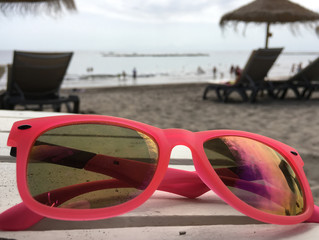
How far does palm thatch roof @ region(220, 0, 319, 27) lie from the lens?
8.09 metres

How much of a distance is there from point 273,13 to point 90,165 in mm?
8726

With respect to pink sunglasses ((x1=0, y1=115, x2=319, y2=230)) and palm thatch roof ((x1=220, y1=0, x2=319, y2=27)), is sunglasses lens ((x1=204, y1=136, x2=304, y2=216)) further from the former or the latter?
palm thatch roof ((x1=220, y1=0, x2=319, y2=27))

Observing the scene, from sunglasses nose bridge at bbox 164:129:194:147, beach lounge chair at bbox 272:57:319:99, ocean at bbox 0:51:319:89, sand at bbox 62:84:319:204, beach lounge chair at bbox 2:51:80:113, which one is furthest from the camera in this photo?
ocean at bbox 0:51:319:89

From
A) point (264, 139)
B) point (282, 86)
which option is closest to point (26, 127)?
point (264, 139)

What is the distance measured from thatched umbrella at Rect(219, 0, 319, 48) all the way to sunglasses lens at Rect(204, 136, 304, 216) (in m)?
8.41

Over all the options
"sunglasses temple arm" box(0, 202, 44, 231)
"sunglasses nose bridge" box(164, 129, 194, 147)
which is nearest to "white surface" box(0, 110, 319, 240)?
"sunglasses temple arm" box(0, 202, 44, 231)

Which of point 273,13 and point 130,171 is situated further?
point 273,13

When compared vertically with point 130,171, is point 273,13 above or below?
above

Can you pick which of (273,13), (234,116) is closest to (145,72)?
(273,13)

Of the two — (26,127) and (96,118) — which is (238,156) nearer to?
(96,118)

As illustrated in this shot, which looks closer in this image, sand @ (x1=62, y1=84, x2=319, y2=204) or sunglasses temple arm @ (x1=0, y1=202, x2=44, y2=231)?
sunglasses temple arm @ (x1=0, y1=202, x2=44, y2=231)

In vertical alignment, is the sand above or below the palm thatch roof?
below

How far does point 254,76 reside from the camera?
6324mm

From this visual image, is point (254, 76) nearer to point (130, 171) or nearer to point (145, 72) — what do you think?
point (130, 171)
